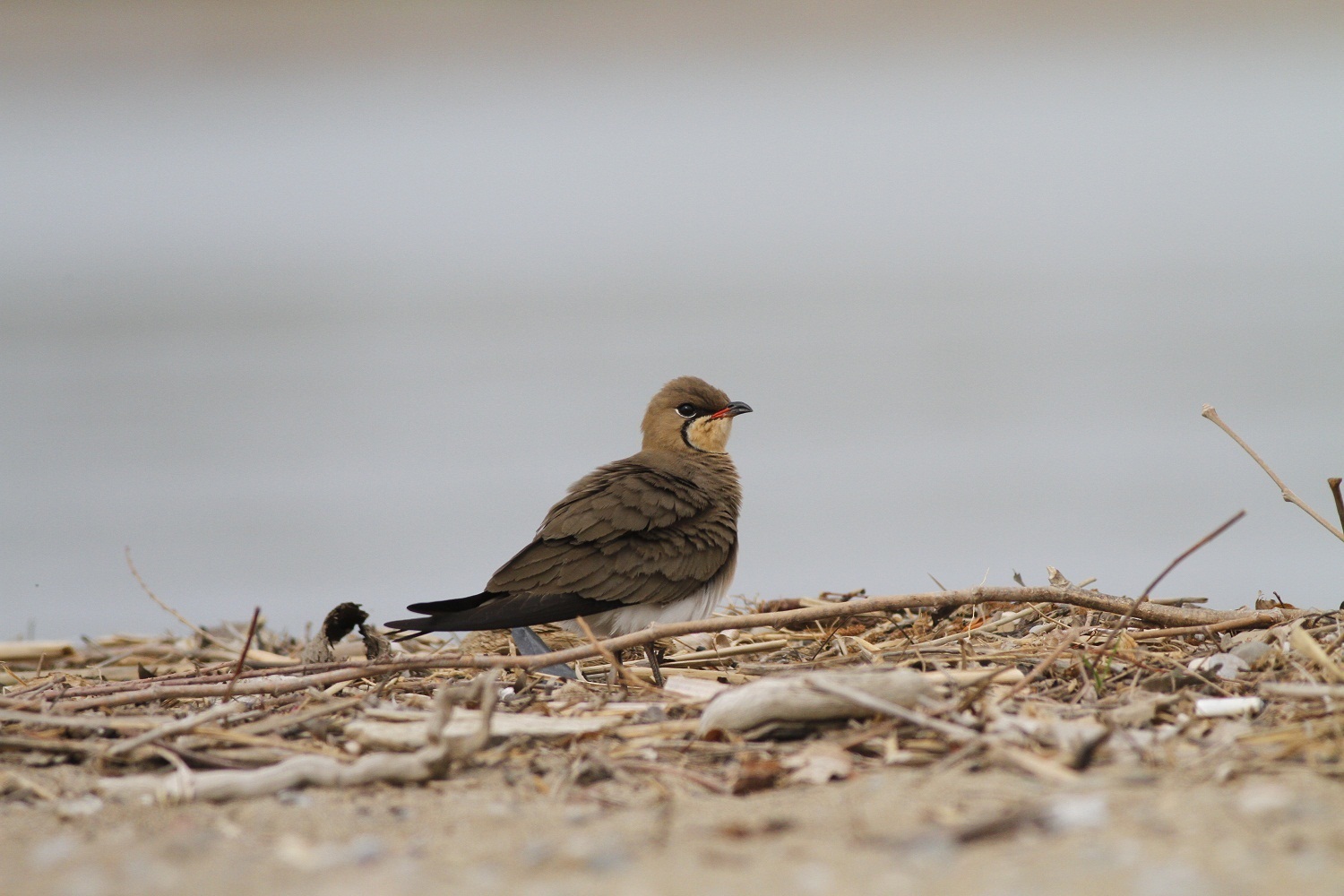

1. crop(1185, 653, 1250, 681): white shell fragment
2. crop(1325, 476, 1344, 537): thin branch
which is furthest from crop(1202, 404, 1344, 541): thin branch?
crop(1185, 653, 1250, 681): white shell fragment

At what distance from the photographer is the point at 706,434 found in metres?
4.62

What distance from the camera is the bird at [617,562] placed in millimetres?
3299

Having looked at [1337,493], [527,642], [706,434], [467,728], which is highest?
[706,434]

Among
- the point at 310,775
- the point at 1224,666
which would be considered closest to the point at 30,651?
the point at 310,775

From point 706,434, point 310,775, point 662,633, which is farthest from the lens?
point 706,434

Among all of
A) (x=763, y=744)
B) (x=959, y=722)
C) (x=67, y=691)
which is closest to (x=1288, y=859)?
(x=959, y=722)

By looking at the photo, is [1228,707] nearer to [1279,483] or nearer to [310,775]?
[1279,483]

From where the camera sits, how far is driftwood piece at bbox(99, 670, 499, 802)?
186 cm

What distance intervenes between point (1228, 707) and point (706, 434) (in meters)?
2.79

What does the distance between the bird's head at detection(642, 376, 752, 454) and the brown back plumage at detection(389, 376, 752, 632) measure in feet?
1.44

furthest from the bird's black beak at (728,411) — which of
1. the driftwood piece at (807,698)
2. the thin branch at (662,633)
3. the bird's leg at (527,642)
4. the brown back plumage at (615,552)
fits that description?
the driftwood piece at (807,698)

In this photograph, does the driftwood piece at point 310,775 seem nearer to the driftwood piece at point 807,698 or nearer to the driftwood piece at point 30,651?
the driftwood piece at point 807,698

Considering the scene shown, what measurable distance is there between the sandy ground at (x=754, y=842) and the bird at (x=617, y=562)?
1409 millimetres

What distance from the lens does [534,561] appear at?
349 cm
